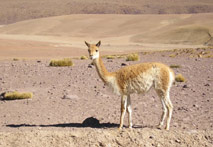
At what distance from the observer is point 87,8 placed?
13288 cm

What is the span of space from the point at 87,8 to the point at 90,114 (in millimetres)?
126669

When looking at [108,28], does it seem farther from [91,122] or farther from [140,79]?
[140,79]

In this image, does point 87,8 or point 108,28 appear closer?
point 108,28

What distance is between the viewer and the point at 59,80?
42.2 feet

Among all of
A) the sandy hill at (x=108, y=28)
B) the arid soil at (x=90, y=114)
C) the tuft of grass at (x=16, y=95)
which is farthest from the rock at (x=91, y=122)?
the sandy hill at (x=108, y=28)

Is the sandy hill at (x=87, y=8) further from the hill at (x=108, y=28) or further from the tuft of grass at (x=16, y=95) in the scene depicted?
the tuft of grass at (x=16, y=95)

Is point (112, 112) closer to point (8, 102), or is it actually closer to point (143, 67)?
point (143, 67)

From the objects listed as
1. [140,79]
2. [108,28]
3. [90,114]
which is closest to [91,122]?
[90,114]

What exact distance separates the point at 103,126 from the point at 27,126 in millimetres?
1461

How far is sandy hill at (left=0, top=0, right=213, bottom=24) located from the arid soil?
116042mm

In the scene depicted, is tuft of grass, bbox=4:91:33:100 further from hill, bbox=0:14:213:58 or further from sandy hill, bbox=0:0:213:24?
sandy hill, bbox=0:0:213:24

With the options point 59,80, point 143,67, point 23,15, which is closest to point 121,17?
point 23,15

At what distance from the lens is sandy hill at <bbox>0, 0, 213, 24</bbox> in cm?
12769

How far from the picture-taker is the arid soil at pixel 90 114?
19.5ft
